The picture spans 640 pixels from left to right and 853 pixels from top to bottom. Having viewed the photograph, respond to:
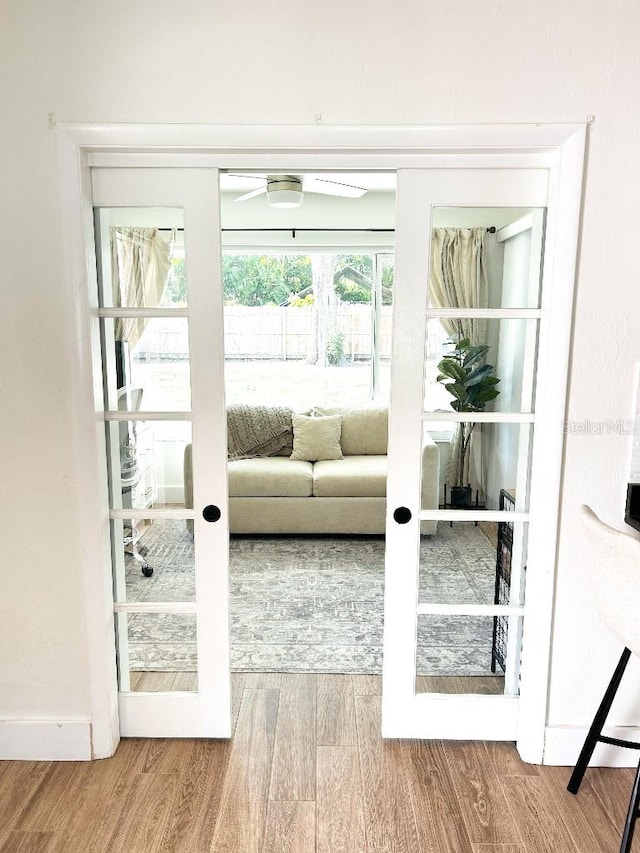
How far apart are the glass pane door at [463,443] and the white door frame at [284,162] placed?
0.07 meters

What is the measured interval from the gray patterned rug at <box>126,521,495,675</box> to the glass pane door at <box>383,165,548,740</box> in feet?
0.04

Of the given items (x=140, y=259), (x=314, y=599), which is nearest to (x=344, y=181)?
(x=140, y=259)

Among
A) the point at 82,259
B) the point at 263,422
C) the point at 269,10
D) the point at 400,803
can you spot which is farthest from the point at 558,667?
the point at 263,422

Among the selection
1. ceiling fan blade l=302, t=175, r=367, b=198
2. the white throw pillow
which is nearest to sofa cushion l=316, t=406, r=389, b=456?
the white throw pillow

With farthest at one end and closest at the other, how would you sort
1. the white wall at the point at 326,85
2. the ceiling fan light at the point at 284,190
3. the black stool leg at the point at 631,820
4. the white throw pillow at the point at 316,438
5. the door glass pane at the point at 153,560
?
the white throw pillow at the point at 316,438 → the ceiling fan light at the point at 284,190 → the door glass pane at the point at 153,560 → the white wall at the point at 326,85 → the black stool leg at the point at 631,820

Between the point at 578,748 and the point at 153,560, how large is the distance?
1.66 meters

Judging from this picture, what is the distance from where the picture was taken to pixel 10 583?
2.17 m

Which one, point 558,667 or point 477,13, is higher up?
point 477,13

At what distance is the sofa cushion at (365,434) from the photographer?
504 cm

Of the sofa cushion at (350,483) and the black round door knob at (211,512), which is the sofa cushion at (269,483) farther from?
the black round door knob at (211,512)

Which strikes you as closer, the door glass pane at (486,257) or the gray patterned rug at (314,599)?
the door glass pane at (486,257)

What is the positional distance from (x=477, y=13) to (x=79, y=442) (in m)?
1.83

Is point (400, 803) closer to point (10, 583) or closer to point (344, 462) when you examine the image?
point (10, 583)

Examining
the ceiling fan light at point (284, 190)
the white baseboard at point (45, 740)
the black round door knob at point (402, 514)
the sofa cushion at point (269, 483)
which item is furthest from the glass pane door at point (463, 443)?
the sofa cushion at point (269, 483)
